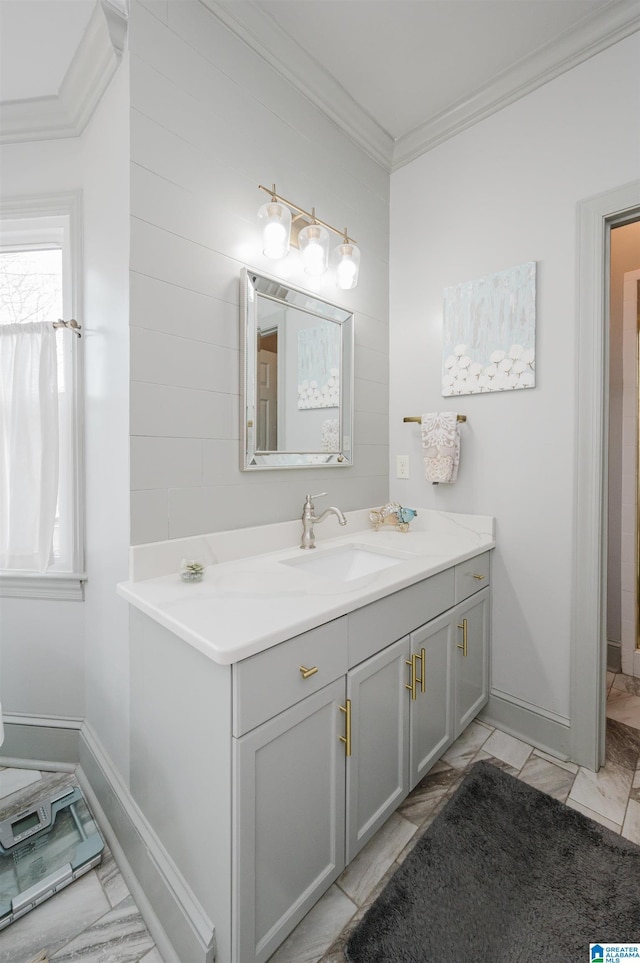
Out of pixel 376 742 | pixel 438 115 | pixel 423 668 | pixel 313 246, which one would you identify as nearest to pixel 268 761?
pixel 376 742

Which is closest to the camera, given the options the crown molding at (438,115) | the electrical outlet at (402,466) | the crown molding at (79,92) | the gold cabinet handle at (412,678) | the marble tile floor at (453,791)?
the marble tile floor at (453,791)

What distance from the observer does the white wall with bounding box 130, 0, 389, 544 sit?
1.24 m

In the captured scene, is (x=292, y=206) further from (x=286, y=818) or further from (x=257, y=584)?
(x=286, y=818)

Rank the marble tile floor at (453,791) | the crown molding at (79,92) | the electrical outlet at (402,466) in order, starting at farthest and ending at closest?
the electrical outlet at (402,466) < the crown molding at (79,92) < the marble tile floor at (453,791)

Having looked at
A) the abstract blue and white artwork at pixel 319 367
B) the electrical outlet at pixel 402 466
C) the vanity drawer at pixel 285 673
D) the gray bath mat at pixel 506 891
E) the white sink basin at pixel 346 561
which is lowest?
the gray bath mat at pixel 506 891

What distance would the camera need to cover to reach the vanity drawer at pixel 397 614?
3.79ft

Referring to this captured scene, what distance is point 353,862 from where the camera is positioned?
129 cm

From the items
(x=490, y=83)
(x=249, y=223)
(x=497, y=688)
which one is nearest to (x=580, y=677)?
(x=497, y=688)

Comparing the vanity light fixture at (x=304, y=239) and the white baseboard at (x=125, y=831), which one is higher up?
the vanity light fixture at (x=304, y=239)

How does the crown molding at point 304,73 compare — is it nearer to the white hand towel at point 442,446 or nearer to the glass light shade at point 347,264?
the glass light shade at point 347,264

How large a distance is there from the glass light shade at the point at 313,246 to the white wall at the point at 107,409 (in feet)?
2.12

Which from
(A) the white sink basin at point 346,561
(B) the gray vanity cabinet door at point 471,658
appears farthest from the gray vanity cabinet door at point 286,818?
(B) the gray vanity cabinet door at point 471,658

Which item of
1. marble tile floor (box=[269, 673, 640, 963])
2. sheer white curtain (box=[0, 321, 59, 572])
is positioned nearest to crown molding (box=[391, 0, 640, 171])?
sheer white curtain (box=[0, 321, 59, 572])

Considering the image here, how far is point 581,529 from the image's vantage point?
5.37 ft
